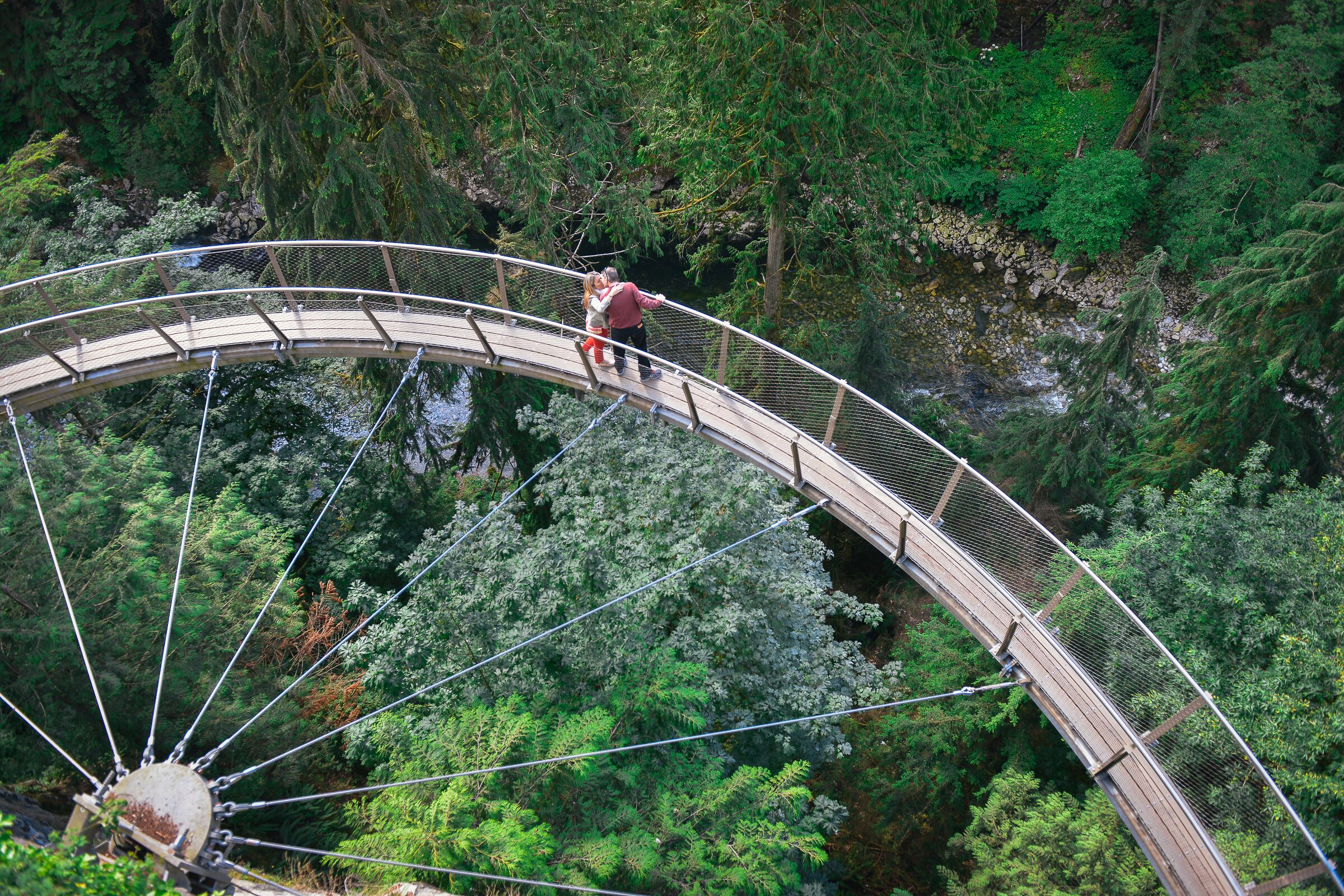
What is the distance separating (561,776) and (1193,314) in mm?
12218

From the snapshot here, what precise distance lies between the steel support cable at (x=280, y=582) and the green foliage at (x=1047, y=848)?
888 cm

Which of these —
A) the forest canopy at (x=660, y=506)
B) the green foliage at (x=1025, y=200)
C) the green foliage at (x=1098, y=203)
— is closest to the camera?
the forest canopy at (x=660, y=506)

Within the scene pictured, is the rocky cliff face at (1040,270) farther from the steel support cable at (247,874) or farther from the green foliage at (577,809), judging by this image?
the steel support cable at (247,874)

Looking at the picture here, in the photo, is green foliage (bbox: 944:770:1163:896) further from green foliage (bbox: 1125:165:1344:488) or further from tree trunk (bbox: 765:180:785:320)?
tree trunk (bbox: 765:180:785:320)

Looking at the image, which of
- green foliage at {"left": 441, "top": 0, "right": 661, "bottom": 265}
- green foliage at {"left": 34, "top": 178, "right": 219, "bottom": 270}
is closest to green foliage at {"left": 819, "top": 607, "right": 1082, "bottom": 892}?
green foliage at {"left": 441, "top": 0, "right": 661, "bottom": 265}

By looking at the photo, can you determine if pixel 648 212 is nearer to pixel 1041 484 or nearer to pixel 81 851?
pixel 1041 484

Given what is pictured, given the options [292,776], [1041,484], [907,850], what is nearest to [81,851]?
[292,776]

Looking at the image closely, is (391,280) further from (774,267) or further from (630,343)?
(774,267)

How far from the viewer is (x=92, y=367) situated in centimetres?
1331

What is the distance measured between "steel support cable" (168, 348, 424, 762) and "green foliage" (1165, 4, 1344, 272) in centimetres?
1861

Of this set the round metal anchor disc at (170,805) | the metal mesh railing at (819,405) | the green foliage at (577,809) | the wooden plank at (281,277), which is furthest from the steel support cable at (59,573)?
the wooden plank at (281,277)

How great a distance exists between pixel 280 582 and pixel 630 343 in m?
5.21

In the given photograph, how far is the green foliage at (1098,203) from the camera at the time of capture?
24359mm

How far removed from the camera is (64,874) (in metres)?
5.42
